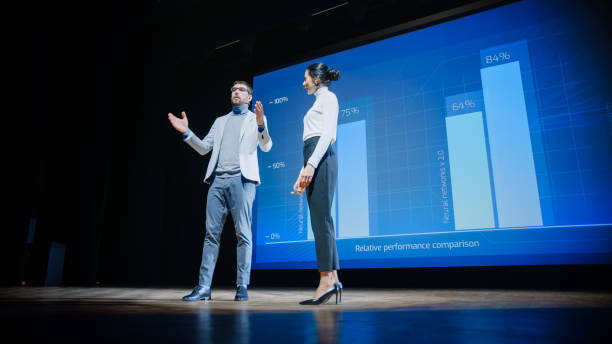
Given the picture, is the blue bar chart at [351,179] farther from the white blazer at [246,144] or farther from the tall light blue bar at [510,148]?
the white blazer at [246,144]

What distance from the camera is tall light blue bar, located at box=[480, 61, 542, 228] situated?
267 cm

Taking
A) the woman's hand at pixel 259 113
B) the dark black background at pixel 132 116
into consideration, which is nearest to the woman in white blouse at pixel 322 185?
the woman's hand at pixel 259 113

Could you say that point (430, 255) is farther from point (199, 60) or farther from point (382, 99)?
point (199, 60)

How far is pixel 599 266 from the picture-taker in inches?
101

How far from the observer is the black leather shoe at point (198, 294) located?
195 centimetres

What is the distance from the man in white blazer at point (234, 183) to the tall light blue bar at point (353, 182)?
4.43ft

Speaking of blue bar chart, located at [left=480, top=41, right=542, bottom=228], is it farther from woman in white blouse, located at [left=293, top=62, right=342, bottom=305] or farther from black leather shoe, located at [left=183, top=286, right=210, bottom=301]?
black leather shoe, located at [left=183, top=286, right=210, bottom=301]

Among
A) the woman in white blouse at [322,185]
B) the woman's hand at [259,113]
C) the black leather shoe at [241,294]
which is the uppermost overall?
the woman's hand at [259,113]

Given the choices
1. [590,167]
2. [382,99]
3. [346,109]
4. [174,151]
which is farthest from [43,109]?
[590,167]

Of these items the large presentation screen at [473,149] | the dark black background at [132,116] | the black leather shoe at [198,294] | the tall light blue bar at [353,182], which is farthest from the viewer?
the dark black background at [132,116]

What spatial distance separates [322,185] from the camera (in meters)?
1.78

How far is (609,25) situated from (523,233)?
1.55 metres

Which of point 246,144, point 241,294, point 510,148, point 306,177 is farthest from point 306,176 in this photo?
point 510,148

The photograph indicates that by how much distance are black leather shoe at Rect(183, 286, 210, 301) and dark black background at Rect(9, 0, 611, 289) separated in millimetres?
1788
